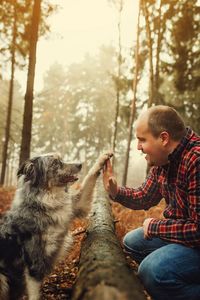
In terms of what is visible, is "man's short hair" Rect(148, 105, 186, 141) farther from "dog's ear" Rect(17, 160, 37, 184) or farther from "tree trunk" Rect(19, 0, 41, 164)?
"tree trunk" Rect(19, 0, 41, 164)

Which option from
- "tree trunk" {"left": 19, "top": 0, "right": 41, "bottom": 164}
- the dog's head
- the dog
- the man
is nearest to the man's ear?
the man

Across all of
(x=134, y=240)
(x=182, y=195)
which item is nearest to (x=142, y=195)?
(x=134, y=240)

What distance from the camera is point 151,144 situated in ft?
14.4

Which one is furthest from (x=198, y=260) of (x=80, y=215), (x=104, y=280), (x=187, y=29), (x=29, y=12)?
(x=187, y=29)

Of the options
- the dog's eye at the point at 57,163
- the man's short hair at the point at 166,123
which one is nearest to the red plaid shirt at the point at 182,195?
the man's short hair at the point at 166,123

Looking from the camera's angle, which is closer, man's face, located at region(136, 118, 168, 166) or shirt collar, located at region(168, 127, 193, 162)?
shirt collar, located at region(168, 127, 193, 162)

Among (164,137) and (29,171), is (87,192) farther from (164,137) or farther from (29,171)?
(164,137)

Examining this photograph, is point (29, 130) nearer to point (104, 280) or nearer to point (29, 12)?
point (29, 12)

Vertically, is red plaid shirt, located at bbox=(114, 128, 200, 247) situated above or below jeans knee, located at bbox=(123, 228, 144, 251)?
above

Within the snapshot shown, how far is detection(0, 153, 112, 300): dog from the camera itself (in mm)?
4758

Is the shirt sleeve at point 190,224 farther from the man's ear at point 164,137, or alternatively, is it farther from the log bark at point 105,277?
the log bark at point 105,277

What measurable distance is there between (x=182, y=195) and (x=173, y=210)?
0.33 m

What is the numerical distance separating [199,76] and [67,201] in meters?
15.7

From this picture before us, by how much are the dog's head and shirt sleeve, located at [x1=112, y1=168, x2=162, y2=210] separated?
99 cm
